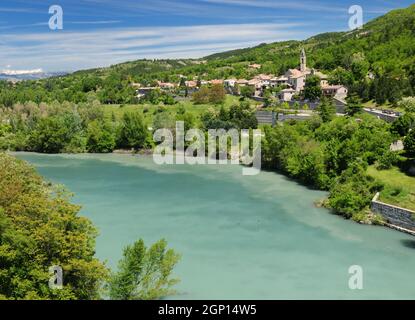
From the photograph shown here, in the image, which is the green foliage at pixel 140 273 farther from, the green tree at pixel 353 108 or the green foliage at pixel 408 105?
the green tree at pixel 353 108

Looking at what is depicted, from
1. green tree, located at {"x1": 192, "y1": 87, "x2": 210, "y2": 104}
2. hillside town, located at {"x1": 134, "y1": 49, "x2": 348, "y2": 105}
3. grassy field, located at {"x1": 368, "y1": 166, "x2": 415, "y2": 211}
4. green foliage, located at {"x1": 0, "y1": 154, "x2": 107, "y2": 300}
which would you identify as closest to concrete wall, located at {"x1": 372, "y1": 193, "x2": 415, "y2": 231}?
grassy field, located at {"x1": 368, "y1": 166, "x2": 415, "y2": 211}

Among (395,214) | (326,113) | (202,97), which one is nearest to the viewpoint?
(395,214)

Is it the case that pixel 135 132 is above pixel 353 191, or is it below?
above

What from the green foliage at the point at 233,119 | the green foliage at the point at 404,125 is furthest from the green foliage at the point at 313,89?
the green foliage at the point at 404,125

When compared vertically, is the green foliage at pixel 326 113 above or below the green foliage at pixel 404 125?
above

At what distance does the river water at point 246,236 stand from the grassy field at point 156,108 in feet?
62.9

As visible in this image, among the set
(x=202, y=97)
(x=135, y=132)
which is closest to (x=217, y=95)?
(x=202, y=97)

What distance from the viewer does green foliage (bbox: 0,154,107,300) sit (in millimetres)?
10898

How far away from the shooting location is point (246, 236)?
1952 cm

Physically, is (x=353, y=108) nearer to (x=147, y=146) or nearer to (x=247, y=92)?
(x=147, y=146)

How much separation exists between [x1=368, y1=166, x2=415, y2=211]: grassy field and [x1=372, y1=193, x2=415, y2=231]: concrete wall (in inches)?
18.8

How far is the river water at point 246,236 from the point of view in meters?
15.0

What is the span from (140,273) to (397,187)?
15.1 meters
